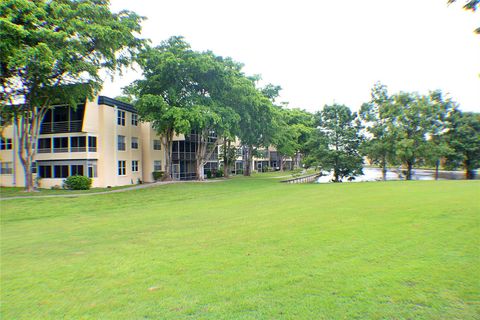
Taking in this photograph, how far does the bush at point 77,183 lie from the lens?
26.1 meters

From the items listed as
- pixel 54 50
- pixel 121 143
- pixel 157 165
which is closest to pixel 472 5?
pixel 54 50

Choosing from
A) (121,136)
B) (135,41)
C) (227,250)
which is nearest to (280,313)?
(227,250)

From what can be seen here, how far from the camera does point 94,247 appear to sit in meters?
7.57

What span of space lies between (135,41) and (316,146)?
80.5 feet

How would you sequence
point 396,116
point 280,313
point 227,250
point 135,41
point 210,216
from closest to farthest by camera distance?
point 280,313
point 227,250
point 210,216
point 135,41
point 396,116

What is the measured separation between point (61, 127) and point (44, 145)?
274 centimetres

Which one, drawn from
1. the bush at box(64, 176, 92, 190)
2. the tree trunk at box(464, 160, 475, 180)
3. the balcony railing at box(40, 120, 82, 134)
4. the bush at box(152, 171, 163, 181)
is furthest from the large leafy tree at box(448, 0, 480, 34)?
the tree trunk at box(464, 160, 475, 180)

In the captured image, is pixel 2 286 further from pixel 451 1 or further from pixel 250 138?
pixel 250 138

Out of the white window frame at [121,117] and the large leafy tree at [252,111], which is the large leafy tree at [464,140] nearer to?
the large leafy tree at [252,111]

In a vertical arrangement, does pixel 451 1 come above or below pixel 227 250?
above

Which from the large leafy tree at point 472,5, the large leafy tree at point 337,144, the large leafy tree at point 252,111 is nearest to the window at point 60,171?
the large leafy tree at point 252,111

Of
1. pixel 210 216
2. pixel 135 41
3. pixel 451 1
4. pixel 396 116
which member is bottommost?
pixel 210 216

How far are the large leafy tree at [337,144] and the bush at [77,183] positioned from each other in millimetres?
26019

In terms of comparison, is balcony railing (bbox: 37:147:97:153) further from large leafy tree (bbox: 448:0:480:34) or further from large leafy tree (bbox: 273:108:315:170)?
large leafy tree (bbox: 448:0:480:34)
